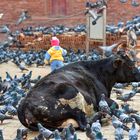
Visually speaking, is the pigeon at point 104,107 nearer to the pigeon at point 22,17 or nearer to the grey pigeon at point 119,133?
the grey pigeon at point 119,133

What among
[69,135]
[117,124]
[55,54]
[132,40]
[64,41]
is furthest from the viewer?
[64,41]

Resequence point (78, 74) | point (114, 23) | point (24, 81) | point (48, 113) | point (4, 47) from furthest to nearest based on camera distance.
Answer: point (114, 23) → point (4, 47) → point (24, 81) → point (78, 74) → point (48, 113)

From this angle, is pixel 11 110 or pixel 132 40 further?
pixel 132 40

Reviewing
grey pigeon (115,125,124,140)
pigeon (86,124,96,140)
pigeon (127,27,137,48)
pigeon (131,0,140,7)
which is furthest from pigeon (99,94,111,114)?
pigeon (131,0,140,7)

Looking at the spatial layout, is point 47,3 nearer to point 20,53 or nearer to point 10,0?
point 10,0

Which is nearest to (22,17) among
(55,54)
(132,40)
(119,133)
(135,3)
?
(135,3)

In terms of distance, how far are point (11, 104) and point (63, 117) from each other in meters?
1.86

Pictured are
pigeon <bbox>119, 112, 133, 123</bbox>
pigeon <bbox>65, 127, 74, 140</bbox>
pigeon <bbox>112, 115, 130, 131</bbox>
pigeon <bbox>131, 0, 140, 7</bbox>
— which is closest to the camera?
pigeon <bbox>65, 127, 74, 140</bbox>

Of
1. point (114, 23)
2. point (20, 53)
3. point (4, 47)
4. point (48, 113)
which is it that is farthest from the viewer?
point (114, 23)

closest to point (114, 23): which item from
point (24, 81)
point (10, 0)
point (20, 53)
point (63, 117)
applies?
point (10, 0)

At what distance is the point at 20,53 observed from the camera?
21.0 meters

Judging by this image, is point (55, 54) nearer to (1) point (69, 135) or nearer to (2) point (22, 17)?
(1) point (69, 135)

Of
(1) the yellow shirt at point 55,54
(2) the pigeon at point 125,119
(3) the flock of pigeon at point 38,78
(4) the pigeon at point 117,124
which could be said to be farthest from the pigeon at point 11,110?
(1) the yellow shirt at point 55,54

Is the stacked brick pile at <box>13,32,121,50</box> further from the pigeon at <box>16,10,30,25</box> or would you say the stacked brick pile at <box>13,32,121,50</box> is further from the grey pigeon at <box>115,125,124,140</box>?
the grey pigeon at <box>115,125,124,140</box>
